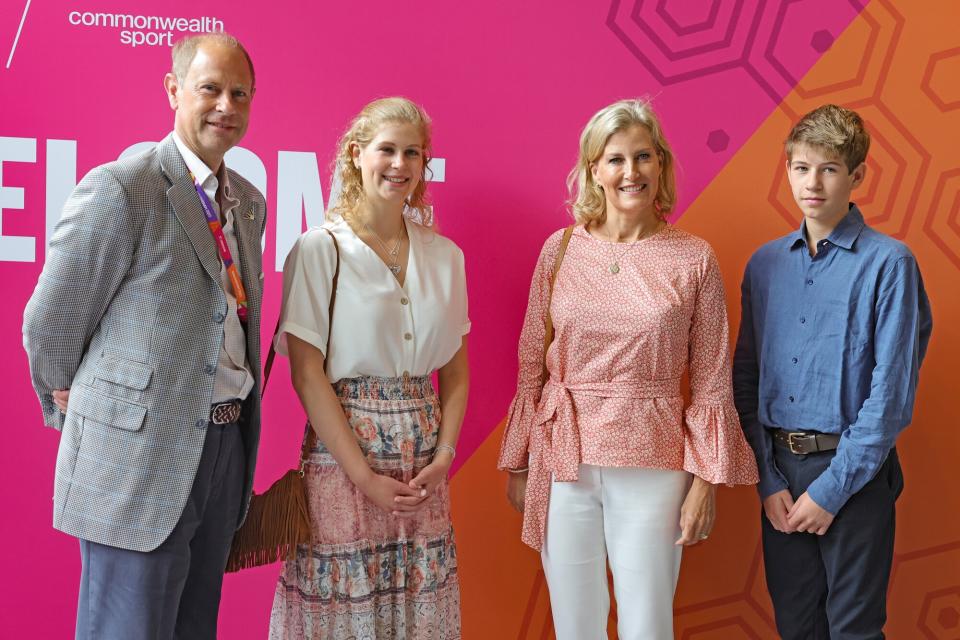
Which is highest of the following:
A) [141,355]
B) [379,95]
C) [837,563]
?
[379,95]

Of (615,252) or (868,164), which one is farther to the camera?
(868,164)

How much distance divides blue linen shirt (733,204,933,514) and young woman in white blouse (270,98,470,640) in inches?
37.2

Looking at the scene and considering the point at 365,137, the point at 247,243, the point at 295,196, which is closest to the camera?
the point at 247,243

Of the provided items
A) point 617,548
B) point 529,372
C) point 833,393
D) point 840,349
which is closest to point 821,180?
point 840,349

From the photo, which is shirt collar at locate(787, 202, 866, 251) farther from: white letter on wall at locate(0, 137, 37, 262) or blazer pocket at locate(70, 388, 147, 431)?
white letter on wall at locate(0, 137, 37, 262)

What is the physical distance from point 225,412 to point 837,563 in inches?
65.8

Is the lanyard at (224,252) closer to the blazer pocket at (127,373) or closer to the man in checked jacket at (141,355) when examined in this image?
the man in checked jacket at (141,355)

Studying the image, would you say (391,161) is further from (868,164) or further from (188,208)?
(868,164)

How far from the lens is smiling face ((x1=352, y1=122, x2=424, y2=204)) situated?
2281 millimetres

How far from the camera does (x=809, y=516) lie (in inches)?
93.8

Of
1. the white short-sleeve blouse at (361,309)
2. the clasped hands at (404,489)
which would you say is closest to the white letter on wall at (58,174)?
the white short-sleeve blouse at (361,309)

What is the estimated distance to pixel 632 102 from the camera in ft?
8.18

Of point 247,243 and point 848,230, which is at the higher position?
point 848,230

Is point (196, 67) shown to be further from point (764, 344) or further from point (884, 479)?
point (884, 479)
